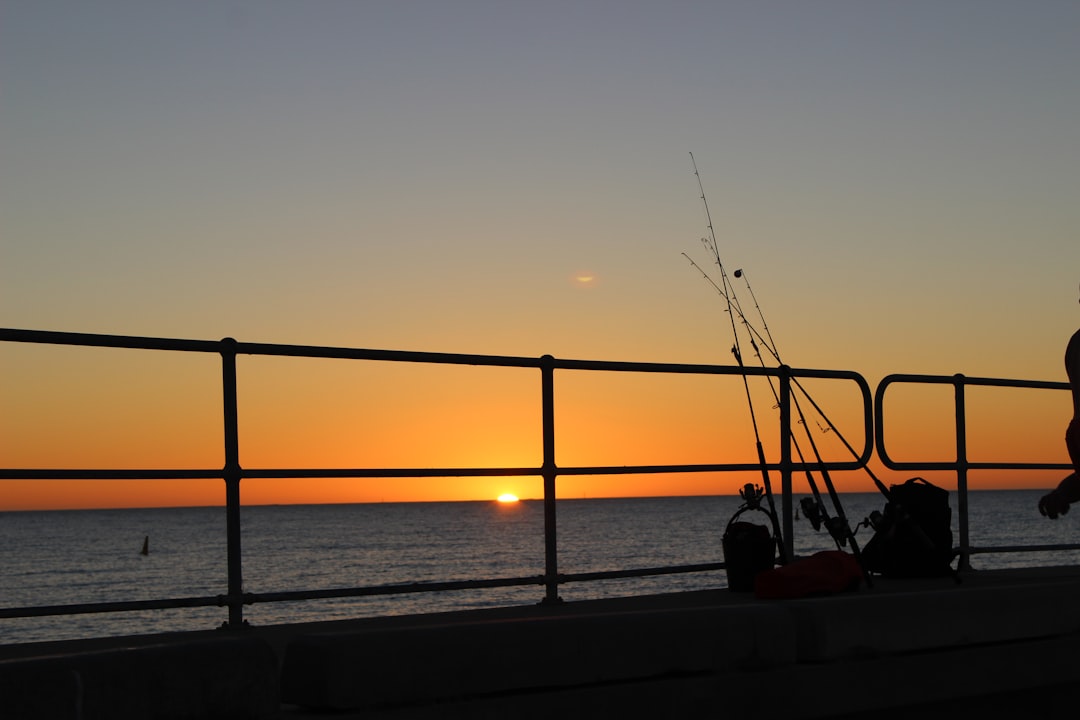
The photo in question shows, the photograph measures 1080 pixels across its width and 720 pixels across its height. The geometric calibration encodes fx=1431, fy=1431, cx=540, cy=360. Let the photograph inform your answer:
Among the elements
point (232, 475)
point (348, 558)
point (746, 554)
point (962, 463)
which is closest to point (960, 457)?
point (962, 463)

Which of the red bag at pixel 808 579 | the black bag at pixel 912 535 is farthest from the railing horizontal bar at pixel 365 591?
the black bag at pixel 912 535

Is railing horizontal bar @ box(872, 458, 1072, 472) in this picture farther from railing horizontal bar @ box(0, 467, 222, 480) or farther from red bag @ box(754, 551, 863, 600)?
railing horizontal bar @ box(0, 467, 222, 480)

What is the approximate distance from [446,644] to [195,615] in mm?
71522

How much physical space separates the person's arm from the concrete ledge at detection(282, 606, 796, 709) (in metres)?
2.71

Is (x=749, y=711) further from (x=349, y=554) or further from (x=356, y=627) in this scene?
(x=349, y=554)

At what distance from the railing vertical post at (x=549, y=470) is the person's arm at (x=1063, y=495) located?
8.05 feet

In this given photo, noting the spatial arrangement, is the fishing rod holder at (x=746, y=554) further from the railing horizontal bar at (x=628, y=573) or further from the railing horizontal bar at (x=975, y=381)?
the railing horizontal bar at (x=975, y=381)

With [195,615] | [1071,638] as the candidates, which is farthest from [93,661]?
[195,615]

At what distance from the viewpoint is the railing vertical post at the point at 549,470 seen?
676cm

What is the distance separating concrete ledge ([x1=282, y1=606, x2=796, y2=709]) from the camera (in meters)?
4.03

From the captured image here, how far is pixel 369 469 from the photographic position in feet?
21.1

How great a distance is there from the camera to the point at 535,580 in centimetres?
651

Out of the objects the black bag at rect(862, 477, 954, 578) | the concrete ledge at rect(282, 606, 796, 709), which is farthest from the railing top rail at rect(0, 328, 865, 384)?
the concrete ledge at rect(282, 606, 796, 709)

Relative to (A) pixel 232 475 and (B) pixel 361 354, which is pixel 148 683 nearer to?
(A) pixel 232 475
